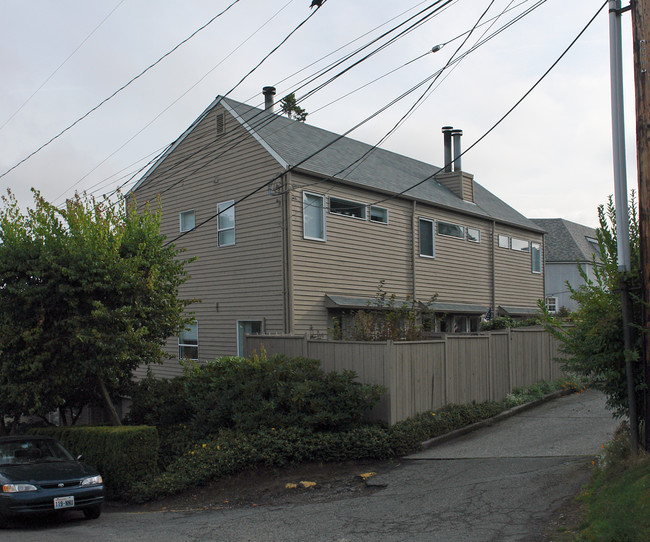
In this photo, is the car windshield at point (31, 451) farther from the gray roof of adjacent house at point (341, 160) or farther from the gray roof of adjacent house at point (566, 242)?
the gray roof of adjacent house at point (566, 242)

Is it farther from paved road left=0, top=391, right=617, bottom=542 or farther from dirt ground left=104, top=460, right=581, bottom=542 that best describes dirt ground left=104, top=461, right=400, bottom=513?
paved road left=0, top=391, right=617, bottom=542

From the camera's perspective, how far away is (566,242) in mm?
43062

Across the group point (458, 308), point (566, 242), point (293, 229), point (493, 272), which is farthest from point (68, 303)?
point (566, 242)

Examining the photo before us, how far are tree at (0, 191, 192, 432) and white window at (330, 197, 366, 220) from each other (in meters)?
5.93

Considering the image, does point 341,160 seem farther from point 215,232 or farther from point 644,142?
point 644,142

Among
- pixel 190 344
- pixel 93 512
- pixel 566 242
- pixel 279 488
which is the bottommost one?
pixel 93 512

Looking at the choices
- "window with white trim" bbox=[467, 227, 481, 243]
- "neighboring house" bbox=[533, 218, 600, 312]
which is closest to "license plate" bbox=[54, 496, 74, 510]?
"window with white trim" bbox=[467, 227, 481, 243]

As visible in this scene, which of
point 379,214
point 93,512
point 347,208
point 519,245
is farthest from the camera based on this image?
point 519,245

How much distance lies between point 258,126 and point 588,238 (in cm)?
3457

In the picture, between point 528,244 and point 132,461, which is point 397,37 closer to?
point 132,461

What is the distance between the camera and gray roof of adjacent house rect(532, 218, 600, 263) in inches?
1644

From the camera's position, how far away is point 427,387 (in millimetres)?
13047

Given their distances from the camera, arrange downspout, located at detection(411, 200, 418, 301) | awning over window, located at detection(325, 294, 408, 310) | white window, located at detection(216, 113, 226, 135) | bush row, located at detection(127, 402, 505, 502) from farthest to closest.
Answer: downspout, located at detection(411, 200, 418, 301) → white window, located at detection(216, 113, 226, 135) → awning over window, located at detection(325, 294, 408, 310) → bush row, located at detection(127, 402, 505, 502)

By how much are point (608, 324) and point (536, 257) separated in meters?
20.3
